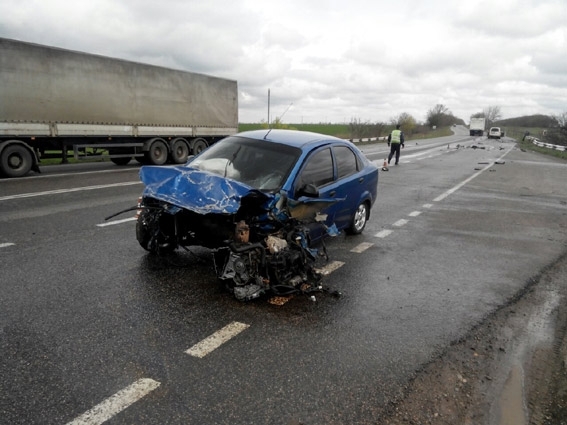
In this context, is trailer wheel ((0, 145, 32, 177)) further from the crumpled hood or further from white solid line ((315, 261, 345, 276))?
white solid line ((315, 261, 345, 276))

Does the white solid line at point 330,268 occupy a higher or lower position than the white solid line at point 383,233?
higher

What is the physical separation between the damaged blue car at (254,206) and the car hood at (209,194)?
0.01 metres

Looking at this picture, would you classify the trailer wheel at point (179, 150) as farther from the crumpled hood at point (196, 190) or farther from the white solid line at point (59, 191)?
the crumpled hood at point (196, 190)

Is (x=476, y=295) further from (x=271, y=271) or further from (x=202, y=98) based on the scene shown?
(x=202, y=98)

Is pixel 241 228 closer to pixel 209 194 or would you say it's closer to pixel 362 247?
pixel 209 194

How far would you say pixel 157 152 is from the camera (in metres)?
17.2

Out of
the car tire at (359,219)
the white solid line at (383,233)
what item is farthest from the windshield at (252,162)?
the white solid line at (383,233)

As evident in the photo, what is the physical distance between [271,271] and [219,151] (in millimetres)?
2287

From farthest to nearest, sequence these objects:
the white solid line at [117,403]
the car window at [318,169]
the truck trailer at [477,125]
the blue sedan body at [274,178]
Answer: the truck trailer at [477,125] < the car window at [318,169] < the blue sedan body at [274,178] < the white solid line at [117,403]

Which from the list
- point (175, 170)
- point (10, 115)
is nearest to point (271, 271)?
point (175, 170)

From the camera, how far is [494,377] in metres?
3.30

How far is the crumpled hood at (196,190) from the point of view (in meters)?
4.35

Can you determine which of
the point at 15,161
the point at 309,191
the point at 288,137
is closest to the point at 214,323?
the point at 309,191

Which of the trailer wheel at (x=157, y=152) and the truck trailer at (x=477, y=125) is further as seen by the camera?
the truck trailer at (x=477, y=125)
